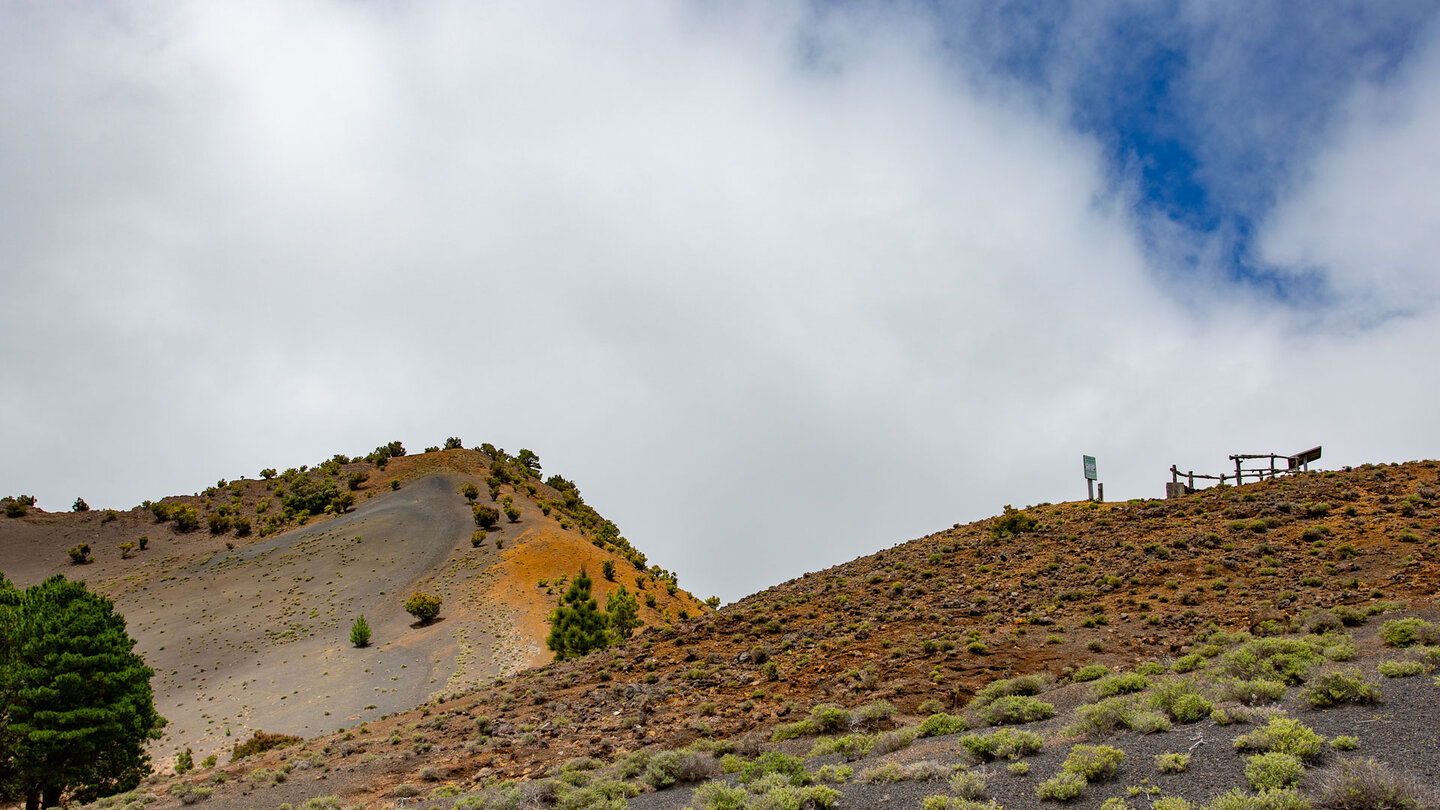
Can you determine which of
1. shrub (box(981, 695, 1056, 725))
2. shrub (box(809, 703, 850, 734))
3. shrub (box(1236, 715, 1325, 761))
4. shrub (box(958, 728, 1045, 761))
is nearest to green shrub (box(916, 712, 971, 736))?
shrub (box(981, 695, 1056, 725))

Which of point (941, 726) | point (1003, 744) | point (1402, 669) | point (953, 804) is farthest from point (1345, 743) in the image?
point (941, 726)

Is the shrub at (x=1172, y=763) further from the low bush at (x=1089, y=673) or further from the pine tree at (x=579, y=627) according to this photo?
the pine tree at (x=579, y=627)

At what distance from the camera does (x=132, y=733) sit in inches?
1125

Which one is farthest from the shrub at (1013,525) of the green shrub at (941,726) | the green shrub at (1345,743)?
the green shrub at (1345,743)

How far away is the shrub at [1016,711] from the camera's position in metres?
14.5

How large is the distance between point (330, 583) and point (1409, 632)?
233ft

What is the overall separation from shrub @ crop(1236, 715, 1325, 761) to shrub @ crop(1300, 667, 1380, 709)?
4.60 ft

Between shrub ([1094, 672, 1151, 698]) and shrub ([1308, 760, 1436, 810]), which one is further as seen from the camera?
shrub ([1094, 672, 1151, 698])

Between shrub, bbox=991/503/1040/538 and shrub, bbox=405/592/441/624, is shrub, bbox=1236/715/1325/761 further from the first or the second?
shrub, bbox=405/592/441/624

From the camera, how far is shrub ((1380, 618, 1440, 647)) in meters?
13.8

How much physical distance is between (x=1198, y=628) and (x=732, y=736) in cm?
1266

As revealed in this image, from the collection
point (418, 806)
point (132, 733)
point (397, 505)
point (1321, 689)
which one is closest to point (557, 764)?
point (418, 806)

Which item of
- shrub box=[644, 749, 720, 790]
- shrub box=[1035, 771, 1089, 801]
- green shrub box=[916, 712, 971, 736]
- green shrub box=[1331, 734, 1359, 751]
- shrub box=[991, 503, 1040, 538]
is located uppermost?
shrub box=[991, 503, 1040, 538]

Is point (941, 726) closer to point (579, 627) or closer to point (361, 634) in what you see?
point (579, 627)
